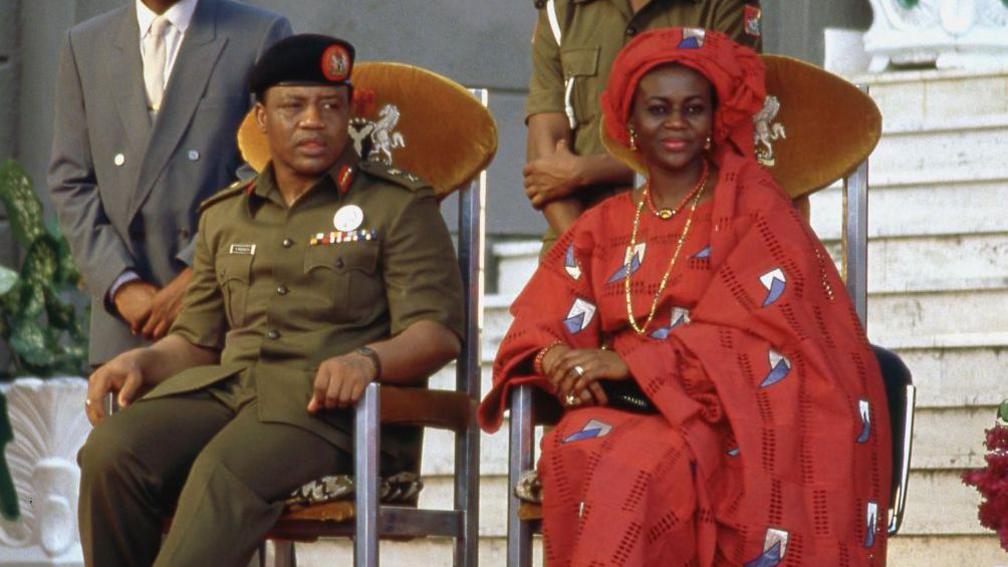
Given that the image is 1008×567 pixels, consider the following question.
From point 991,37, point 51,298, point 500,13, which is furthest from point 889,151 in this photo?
point 51,298

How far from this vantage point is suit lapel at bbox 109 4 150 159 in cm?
583

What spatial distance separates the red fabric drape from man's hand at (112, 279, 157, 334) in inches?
37.8

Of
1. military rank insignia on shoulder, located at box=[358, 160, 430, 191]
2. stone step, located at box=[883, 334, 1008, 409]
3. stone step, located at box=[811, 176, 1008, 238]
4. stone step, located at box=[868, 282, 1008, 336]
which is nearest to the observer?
military rank insignia on shoulder, located at box=[358, 160, 430, 191]

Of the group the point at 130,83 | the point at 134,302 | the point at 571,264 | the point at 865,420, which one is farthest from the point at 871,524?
the point at 130,83

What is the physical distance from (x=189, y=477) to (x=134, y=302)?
69cm

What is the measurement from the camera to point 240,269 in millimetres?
5465

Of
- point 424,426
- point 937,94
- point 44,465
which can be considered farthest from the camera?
point 937,94

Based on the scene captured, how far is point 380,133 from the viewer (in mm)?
5789

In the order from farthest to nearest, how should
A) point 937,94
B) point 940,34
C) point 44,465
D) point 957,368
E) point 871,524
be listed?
point 940,34 → point 937,94 → point 44,465 → point 957,368 → point 871,524

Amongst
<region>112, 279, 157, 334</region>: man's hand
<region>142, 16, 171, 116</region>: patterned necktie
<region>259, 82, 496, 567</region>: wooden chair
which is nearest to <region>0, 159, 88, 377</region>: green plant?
<region>142, 16, 171, 116</region>: patterned necktie

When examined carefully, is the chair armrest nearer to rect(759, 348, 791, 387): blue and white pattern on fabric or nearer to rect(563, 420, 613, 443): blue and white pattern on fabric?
rect(563, 420, 613, 443): blue and white pattern on fabric

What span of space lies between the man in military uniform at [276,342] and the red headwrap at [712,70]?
0.54 metres

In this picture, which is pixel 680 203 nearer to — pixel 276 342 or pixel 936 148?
pixel 276 342

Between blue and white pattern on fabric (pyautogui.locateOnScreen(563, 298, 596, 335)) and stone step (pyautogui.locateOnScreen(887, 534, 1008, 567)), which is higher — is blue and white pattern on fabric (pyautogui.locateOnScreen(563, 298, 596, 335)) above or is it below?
above
